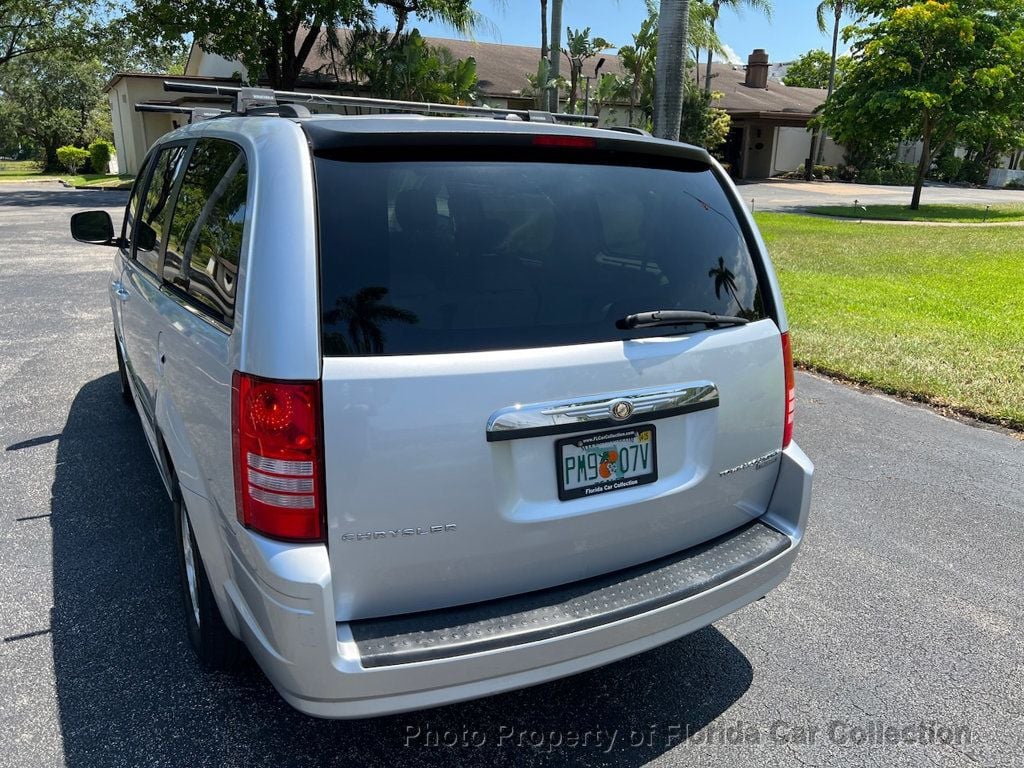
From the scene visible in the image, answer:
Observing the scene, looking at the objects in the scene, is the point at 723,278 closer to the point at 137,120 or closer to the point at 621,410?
the point at 621,410

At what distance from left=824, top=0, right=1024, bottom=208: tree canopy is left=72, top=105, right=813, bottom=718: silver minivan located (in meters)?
23.9

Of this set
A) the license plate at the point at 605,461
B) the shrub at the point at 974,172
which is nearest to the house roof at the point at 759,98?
the shrub at the point at 974,172

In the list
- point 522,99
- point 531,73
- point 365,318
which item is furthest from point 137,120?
point 365,318

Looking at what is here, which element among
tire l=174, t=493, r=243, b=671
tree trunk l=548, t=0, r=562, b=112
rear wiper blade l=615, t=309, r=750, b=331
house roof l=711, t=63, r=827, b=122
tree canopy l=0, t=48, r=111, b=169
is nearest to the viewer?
rear wiper blade l=615, t=309, r=750, b=331

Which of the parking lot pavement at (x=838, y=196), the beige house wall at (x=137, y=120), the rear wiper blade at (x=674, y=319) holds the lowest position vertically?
the parking lot pavement at (x=838, y=196)

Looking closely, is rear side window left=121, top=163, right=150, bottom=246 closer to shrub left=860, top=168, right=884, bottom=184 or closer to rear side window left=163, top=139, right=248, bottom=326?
rear side window left=163, top=139, right=248, bottom=326

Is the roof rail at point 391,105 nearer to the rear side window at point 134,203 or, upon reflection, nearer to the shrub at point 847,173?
the rear side window at point 134,203

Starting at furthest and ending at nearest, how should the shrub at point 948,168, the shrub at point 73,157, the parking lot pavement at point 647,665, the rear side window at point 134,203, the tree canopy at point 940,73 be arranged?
the shrub at point 948,168, the shrub at point 73,157, the tree canopy at point 940,73, the rear side window at point 134,203, the parking lot pavement at point 647,665

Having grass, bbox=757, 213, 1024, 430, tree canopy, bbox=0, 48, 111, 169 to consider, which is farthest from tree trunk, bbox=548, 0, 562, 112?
tree canopy, bbox=0, 48, 111, 169

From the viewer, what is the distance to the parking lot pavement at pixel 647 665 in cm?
253

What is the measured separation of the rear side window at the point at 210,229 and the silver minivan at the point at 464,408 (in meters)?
0.02

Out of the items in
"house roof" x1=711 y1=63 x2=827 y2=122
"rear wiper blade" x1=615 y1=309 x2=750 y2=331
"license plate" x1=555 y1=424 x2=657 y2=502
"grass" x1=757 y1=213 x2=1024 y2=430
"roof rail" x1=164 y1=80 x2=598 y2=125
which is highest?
"house roof" x1=711 y1=63 x2=827 y2=122

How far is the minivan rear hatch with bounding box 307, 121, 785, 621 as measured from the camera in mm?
2055

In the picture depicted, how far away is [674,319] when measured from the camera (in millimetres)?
2479
